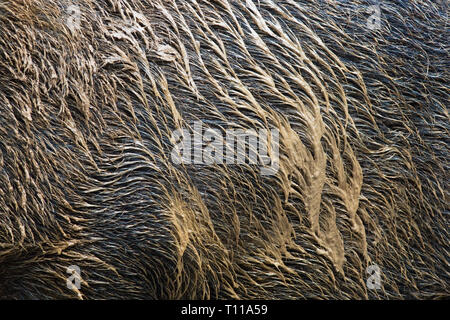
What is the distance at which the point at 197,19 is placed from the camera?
1.08m

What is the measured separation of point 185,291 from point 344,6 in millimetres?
696

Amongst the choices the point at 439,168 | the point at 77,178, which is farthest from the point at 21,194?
the point at 439,168

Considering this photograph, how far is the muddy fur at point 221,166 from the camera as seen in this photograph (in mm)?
1040

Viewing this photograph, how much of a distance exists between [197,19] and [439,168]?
1.98 ft

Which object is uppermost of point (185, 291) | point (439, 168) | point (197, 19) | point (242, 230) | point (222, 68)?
point (197, 19)

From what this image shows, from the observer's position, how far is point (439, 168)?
1108mm

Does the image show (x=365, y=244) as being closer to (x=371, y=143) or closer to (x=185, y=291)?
(x=371, y=143)

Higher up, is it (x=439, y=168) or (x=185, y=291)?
(x=439, y=168)

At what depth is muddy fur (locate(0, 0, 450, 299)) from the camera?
40.9 inches

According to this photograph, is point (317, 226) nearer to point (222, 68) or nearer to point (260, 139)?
point (260, 139)

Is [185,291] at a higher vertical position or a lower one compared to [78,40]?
lower

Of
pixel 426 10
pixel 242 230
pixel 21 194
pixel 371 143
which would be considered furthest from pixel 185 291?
pixel 426 10

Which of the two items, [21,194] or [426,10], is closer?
[21,194]

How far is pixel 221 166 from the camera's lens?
3.49 feet
